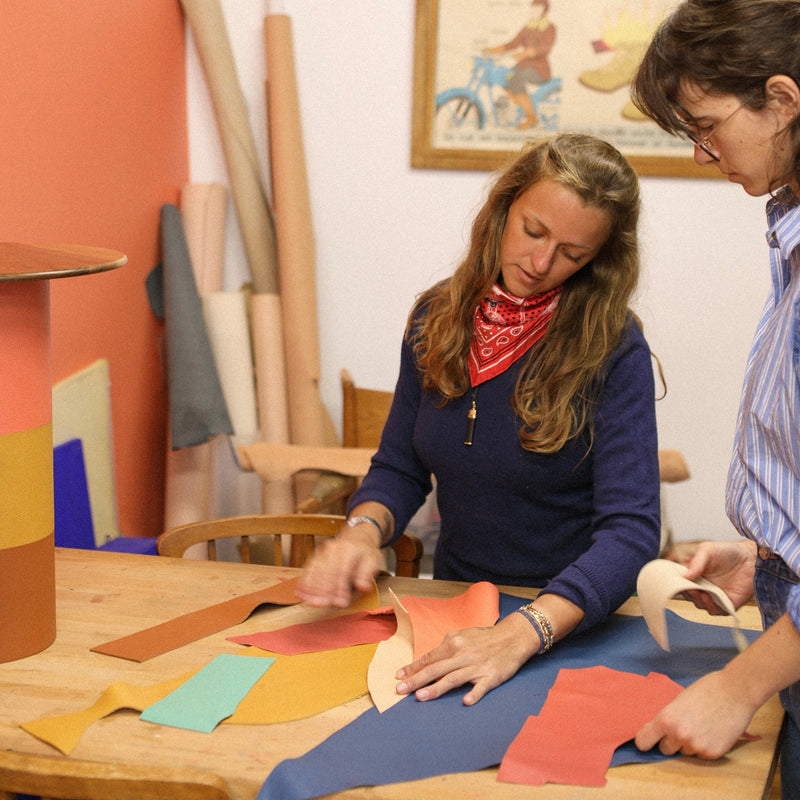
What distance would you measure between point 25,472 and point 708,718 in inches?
37.9

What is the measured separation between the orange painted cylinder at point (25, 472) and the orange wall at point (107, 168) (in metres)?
0.91

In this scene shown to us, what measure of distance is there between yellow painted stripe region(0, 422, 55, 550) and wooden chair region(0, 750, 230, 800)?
0.45 m

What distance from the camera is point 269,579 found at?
165cm

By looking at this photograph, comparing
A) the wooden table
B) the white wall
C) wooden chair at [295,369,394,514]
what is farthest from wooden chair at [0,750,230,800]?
the white wall

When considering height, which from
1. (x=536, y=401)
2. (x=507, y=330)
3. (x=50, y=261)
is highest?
(x=50, y=261)

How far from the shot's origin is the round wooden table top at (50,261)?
122 centimetres

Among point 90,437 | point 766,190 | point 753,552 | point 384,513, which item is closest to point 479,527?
point 384,513

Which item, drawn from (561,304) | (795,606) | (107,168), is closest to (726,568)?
(795,606)

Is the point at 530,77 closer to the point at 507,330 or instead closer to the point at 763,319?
the point at 507,330

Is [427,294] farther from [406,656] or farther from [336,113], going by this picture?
[336,113]

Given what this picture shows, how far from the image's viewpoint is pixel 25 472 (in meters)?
1.31

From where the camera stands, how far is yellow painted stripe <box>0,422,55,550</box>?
51.0 inches

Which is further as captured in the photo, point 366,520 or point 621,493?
point 366,520

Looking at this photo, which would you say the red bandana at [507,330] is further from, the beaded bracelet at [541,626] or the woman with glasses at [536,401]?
the beaded bracelet at [541,626]
